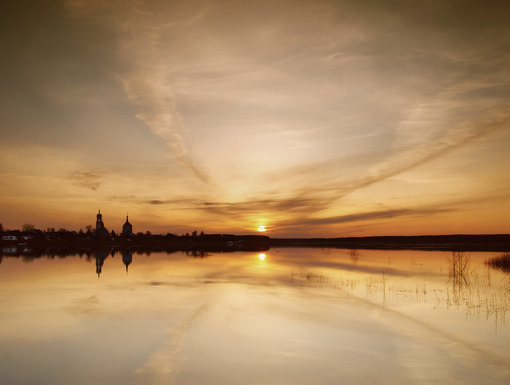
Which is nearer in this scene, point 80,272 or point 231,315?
point 231,315

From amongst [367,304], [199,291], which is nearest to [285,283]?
[199,291]

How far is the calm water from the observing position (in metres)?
12.7

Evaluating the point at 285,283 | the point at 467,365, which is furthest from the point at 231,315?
the point at 285,283

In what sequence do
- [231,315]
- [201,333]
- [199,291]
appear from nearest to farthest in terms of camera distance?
[201,333] < [231,315] < [199,291]

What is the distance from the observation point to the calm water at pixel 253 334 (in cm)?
1272

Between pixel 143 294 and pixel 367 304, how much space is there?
16.1 m

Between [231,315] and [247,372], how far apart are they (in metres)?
8.86

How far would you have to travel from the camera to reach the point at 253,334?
17.7 meters

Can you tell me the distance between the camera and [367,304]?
2491 centimetres

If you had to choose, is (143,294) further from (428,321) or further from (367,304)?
(428,321)

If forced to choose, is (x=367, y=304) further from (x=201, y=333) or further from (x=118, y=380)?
(x=118, y=380)

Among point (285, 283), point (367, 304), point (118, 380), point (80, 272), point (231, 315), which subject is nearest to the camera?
point (118, 380)

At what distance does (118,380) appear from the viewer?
39.2ft

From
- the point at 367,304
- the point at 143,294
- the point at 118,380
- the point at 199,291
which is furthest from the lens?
the point at 199,291
